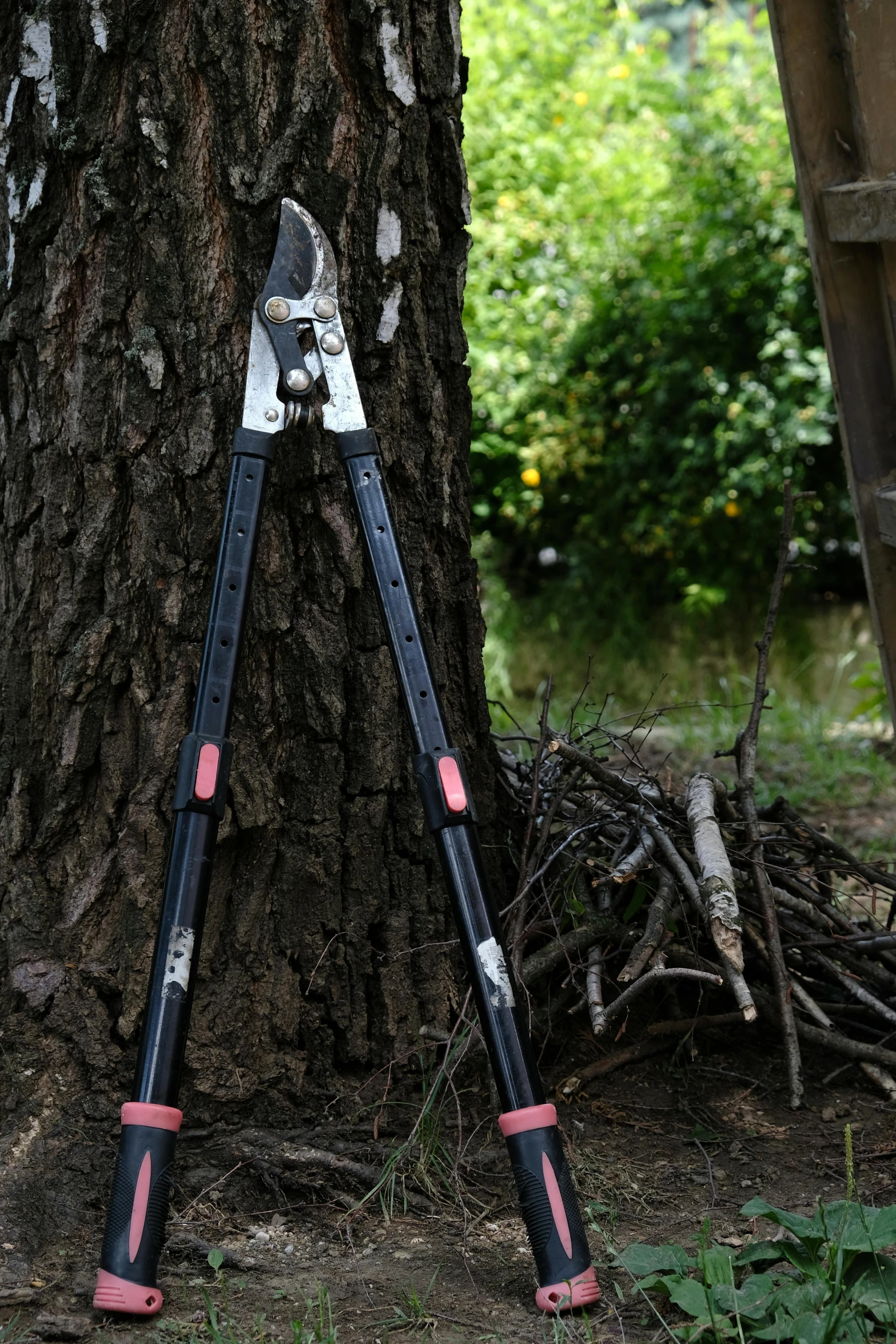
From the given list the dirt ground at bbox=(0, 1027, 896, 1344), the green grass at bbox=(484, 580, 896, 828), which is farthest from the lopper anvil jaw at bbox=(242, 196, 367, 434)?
the green grass at bbox=(484, 580, 896, 828)

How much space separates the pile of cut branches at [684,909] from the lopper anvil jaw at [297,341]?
719 mm

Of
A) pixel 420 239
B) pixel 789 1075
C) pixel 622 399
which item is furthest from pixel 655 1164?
pixel 622 399

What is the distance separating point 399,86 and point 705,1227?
1.87m

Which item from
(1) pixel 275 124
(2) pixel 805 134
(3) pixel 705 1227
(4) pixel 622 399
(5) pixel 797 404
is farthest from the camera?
(4) pixel 622 399

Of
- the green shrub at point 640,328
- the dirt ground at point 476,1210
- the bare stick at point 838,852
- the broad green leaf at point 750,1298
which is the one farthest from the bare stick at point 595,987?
the green shrub at point 640,328

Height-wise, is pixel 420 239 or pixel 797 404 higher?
pixel 797 404

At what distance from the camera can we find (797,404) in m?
5.76

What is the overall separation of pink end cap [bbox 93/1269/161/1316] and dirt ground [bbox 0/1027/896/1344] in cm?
3

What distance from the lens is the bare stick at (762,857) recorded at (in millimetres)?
2162

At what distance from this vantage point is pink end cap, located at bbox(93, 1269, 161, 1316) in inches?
63.9

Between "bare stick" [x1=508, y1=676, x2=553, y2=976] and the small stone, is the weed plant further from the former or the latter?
the small stone

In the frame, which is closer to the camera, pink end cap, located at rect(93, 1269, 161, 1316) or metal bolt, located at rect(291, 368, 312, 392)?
pink end cap, located at rect(93, 1269, 161, 1316)

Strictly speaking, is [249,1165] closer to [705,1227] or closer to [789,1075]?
[705,1227]

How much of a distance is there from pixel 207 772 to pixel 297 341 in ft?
2.32
